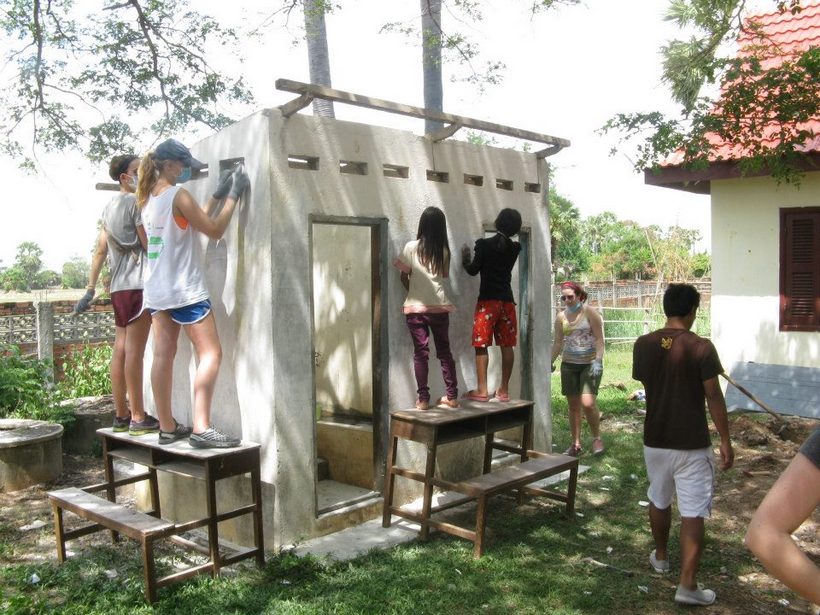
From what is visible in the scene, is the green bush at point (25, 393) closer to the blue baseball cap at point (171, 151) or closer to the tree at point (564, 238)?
the blue baseball cap at point (171, 151)

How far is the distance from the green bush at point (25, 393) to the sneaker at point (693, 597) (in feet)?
23.5

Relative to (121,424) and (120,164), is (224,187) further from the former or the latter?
(121,424)

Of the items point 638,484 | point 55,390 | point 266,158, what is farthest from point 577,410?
point 55,390

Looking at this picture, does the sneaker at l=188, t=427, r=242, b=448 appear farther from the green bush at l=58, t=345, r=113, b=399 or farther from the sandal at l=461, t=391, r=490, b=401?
the green bush at l=58, t=345, r=113, b=399

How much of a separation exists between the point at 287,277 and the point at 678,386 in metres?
2.81

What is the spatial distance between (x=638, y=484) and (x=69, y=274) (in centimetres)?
5271

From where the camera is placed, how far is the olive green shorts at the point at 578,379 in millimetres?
7922

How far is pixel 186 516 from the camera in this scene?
6141 mm

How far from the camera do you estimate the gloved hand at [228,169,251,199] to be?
5359mm

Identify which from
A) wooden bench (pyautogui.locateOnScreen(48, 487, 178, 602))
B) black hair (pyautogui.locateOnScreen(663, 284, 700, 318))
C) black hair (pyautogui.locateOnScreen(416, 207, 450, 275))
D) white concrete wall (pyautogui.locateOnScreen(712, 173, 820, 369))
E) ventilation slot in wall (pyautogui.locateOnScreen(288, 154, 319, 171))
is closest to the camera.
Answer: wooden bench (pyautogui.locateOnScreen(48, 487, 178, 602))

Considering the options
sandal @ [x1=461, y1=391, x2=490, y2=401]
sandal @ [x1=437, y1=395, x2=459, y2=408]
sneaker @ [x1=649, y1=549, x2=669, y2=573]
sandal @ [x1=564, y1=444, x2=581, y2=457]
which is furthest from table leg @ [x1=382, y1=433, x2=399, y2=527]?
sandal @ [x1=564, y1=444, x2=581, y2=457]

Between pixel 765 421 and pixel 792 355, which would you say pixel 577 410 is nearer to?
pixel 765 421

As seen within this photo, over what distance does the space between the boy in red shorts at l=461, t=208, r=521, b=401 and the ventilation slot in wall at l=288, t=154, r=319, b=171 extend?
1.71 metres

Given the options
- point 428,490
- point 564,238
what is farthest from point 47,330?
point 564,238
